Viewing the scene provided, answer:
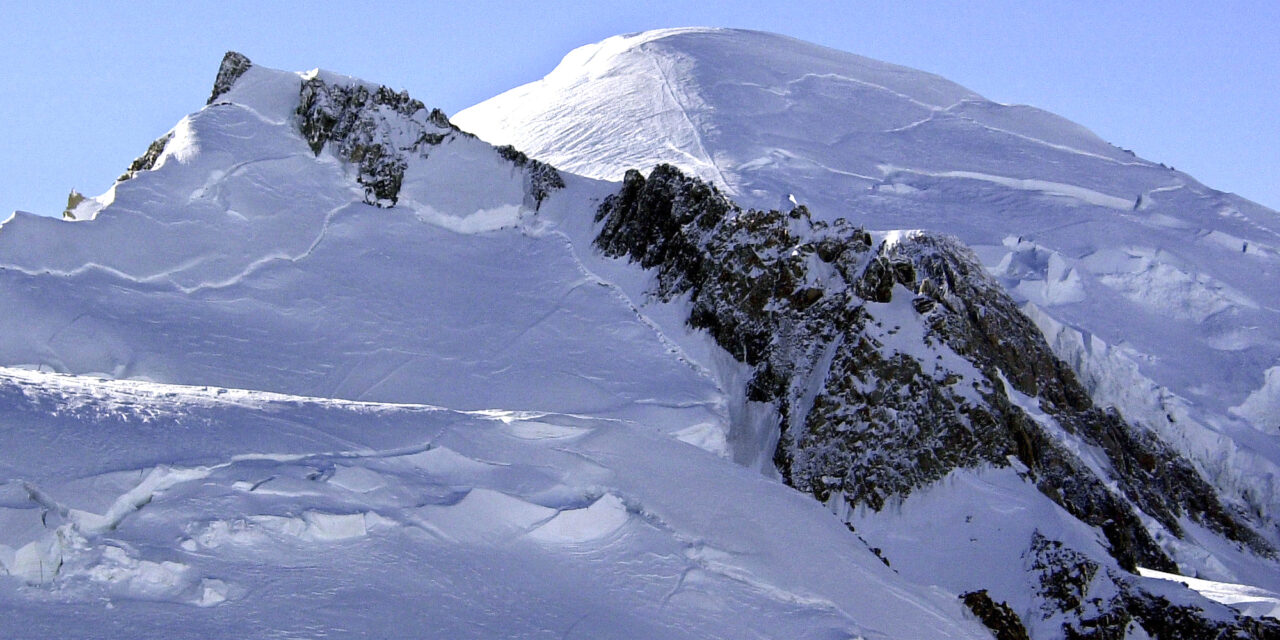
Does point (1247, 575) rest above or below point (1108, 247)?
below

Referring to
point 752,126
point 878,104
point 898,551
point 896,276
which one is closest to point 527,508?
point 898,551

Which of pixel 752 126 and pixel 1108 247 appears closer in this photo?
pixel 1108 247

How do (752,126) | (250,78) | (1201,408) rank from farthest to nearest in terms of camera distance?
(752,126), (250,78), (1201,408)

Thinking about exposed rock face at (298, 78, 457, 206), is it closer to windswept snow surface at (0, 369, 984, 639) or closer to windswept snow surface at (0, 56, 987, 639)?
windswept snow surface at (0, 56, 987, 639)

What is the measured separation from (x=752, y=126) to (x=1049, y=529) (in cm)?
2205

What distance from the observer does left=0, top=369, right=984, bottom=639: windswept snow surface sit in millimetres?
12305

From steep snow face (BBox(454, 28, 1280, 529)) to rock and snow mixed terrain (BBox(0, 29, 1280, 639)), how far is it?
0.50ft

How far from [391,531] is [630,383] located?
1084cm

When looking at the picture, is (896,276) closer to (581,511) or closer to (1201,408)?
(1201,408)

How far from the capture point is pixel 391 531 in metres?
14.3

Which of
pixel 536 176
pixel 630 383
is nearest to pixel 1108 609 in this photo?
pixel 630 383

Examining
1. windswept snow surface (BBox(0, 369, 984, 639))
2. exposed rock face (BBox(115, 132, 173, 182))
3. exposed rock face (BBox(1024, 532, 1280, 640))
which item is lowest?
exposed rock face (BBox(1024, 532, 1280, 640))

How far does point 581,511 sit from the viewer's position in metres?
15.5

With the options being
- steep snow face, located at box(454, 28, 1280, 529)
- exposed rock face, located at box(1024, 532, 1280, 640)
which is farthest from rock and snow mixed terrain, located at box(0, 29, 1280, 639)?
steep snow face, located at box(454, 28, 1280, 529)
